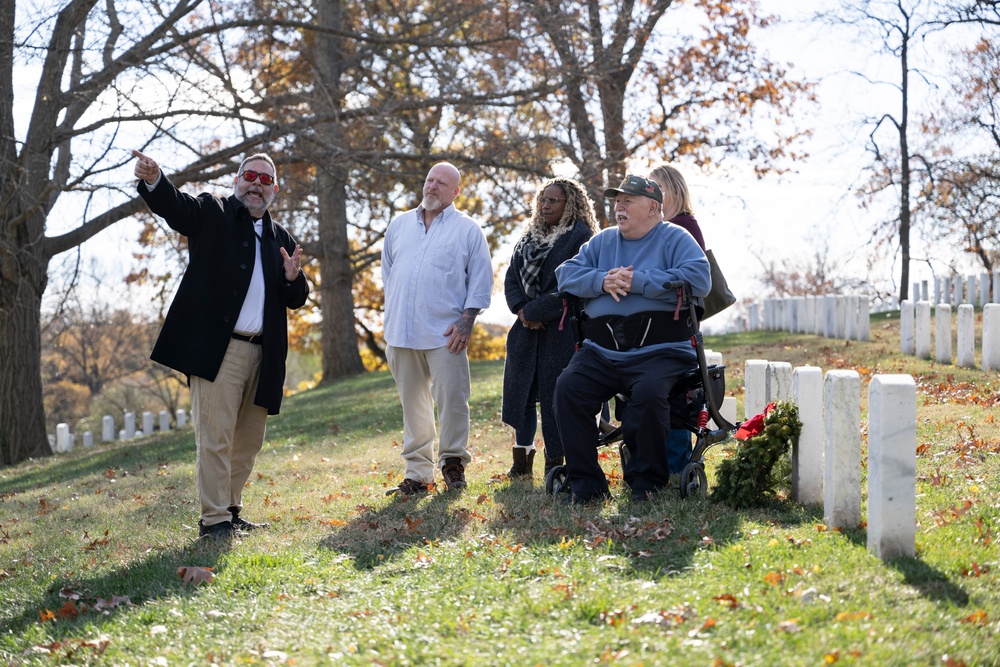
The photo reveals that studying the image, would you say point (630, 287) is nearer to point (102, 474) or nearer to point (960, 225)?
point (102, 474)

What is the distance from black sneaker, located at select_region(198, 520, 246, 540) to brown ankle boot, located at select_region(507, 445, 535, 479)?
2.16m

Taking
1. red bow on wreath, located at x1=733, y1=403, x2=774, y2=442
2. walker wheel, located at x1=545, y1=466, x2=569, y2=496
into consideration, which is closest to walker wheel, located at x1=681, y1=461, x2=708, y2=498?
red bow on wreath, located at x1=733, y1=403, x2=774, y2=442

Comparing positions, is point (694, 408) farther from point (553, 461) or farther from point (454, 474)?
point (454, 474)

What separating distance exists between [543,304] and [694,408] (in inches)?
54.0

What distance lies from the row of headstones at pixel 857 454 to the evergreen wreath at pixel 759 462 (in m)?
0.09

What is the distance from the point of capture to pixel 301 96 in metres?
15.1

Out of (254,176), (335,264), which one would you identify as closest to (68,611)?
(254,176)

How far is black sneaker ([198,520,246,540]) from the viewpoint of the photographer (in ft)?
20.1

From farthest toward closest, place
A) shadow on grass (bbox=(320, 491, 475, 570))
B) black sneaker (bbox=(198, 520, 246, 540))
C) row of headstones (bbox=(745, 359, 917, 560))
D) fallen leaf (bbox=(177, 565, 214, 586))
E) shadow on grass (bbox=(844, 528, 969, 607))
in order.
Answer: black sneaker (bbox=(198, 520, 246, 540)) → shadow on grass (bbox=(320, 491, 475, 570)) → fallen leaf (bbox=(177, 565, 214, 586)) → row of headstones (bbox=(745, 359, 917, 560)) → shadow on grass (bbox=(844, 528, 969, 607))

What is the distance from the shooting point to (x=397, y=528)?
6008mm

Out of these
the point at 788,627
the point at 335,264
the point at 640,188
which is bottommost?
the point at 788,627

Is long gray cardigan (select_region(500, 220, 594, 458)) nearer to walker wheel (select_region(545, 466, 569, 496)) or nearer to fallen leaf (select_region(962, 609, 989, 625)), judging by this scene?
walker wheel (select_region(545, 466, 569, 496))

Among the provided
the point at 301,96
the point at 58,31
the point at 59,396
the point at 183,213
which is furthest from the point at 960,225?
the point at 59,396

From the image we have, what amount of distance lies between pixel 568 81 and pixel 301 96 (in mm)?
4313
